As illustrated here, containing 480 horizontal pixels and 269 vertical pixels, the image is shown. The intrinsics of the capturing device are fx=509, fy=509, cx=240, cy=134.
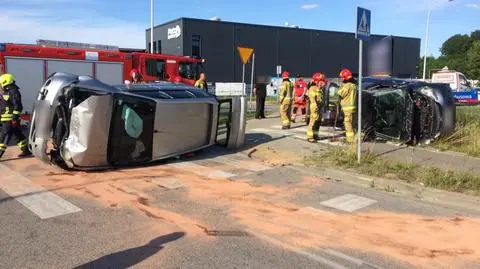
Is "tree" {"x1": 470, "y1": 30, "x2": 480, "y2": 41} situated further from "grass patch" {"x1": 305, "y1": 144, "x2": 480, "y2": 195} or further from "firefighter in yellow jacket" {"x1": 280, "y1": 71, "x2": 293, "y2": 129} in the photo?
"grass patch" {"x1": 305, "y1": 144, "x2": 480, "y2": 195}

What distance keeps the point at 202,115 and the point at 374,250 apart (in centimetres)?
594

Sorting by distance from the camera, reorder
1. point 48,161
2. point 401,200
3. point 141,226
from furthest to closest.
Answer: point 48,161, point 401,200, point 141,226

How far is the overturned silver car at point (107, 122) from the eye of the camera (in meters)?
8.58

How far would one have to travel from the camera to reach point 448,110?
1129cm

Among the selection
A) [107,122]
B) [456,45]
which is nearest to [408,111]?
[107,122]

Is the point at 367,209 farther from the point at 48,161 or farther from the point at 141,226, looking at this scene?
the point at 48,161

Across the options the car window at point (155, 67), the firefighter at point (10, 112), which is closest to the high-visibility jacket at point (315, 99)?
the firefighter at point (10, 112)

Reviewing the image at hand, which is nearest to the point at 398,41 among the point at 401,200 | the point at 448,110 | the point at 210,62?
the point at 210,62

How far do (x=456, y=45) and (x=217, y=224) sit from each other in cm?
12732

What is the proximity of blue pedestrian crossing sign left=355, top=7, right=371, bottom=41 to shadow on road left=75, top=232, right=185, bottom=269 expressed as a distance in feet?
19.1

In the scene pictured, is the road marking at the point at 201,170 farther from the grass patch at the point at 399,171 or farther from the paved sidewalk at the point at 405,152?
the paved sidewalk at the point at 405,152

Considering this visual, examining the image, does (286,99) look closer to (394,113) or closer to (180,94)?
(394,113)

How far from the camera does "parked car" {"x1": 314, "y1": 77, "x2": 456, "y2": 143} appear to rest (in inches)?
445

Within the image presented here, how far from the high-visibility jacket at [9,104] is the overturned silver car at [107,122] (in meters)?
1.47
